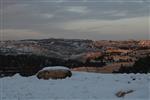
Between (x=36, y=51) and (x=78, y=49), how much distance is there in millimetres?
6674

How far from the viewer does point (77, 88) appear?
1573 cm

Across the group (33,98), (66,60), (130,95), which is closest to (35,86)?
(33,98)

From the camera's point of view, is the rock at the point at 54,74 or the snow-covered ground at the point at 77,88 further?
the rock at the point at 54,74

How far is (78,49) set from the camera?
56281 mm

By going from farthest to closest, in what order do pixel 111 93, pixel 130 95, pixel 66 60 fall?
pixel 66 60 < pixel 111 93 < pixel 130 95

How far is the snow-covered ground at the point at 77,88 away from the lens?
13.6 m

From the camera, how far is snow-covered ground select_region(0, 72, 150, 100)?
13.6 meters

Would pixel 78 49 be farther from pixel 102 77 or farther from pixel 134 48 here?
pixel 102 77

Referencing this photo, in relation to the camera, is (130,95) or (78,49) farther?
(78,49)

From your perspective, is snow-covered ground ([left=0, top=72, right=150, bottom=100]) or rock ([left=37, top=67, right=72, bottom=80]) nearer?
snow-covered ground ([left=0, top=72, right=150, bottom=100])

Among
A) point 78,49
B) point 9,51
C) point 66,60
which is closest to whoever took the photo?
point 66,60

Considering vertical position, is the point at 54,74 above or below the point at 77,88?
below

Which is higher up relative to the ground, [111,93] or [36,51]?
[111,93]

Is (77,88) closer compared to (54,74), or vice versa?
(77,88)
